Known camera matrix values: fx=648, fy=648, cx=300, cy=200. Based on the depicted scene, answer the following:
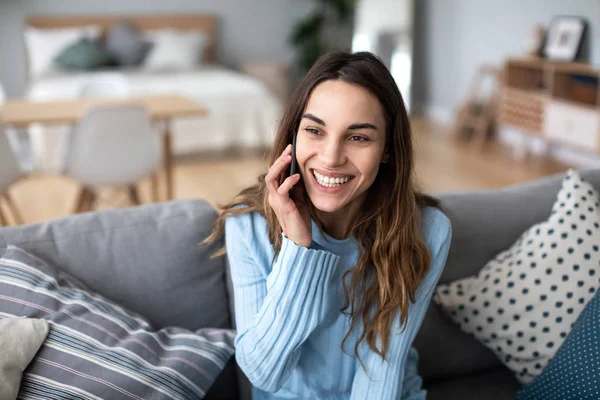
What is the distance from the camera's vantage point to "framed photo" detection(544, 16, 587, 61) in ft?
16.2

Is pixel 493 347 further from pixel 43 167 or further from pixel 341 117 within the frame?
pixel 43 167

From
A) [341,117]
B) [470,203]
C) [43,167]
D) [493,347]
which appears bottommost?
[43,167]

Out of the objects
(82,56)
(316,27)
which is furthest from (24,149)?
(316,27)

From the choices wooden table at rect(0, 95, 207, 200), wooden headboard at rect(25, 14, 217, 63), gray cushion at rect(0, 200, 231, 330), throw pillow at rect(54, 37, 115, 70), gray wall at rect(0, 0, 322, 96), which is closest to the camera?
gray cushion at rect(0, 200, 231, 330)

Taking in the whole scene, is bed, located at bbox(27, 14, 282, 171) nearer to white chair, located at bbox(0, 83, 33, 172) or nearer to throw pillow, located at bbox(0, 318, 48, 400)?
white chair, located at bbox(0, 83, 33, 172)

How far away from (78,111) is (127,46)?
303 cm

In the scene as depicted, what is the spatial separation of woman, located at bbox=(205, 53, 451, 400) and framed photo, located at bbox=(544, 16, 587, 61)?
4.18 m

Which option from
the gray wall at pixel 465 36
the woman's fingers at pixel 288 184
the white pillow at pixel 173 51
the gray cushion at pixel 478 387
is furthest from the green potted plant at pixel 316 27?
the woman's fingers at pixel 288 184

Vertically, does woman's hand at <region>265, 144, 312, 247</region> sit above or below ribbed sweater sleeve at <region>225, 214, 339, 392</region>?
above

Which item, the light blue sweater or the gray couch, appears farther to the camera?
A: the gray couch

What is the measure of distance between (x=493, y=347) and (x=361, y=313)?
17.8 inches

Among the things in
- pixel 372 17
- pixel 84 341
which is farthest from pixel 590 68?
pixel 84 341

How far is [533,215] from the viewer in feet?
5.70

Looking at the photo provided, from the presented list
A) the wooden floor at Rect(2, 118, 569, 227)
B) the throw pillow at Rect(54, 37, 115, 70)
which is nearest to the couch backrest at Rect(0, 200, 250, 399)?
the wooden floor at Rect(2, 118, 569, 227)
